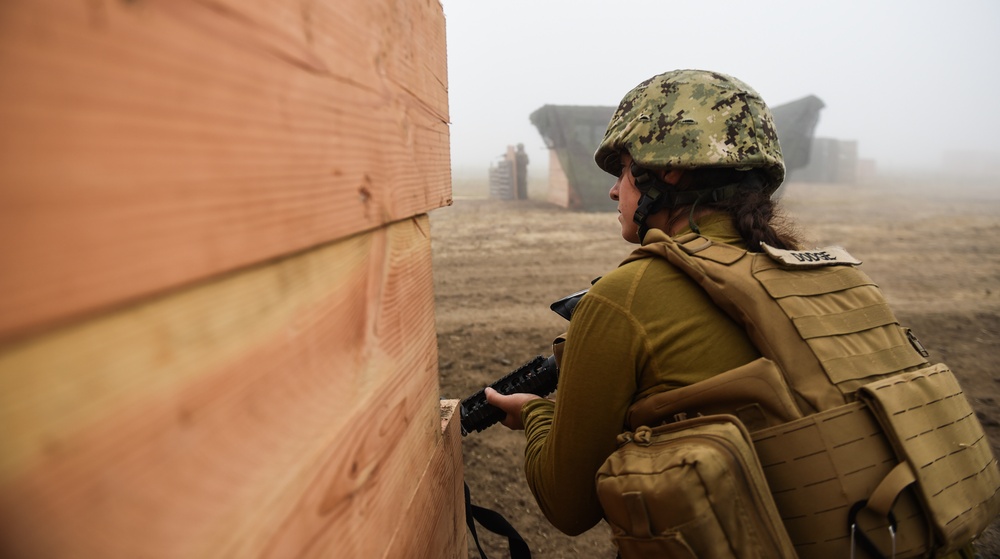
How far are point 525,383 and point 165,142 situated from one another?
6.00ft

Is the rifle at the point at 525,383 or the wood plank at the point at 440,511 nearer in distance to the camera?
the wood plank at the point at 440,511

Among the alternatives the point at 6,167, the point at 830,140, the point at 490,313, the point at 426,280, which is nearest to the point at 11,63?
the point at 6,167

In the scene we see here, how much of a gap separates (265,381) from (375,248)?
0.36 metres

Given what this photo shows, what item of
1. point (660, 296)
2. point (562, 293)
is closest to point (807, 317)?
point (660, 296)

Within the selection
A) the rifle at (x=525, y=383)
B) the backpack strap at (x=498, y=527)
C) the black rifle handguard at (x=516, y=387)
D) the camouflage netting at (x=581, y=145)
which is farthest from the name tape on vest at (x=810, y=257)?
the camouflage netting at (x=581, y=145)

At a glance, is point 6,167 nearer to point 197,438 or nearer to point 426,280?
point 197,438

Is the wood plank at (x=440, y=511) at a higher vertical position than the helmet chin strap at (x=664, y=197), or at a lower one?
lower

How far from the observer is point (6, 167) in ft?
1.05

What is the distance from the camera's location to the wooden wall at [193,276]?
344 mm

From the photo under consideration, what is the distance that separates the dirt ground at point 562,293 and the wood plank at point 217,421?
1518mm

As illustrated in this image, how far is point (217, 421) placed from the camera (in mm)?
528

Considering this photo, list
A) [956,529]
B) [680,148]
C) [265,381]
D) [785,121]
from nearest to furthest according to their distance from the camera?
[265,381], [956,529], [680,148], [785,121]

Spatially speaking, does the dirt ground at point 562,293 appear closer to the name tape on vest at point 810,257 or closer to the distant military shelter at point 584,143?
the name tape on vest at point 810,257

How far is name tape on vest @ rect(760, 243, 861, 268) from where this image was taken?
1446 mm
